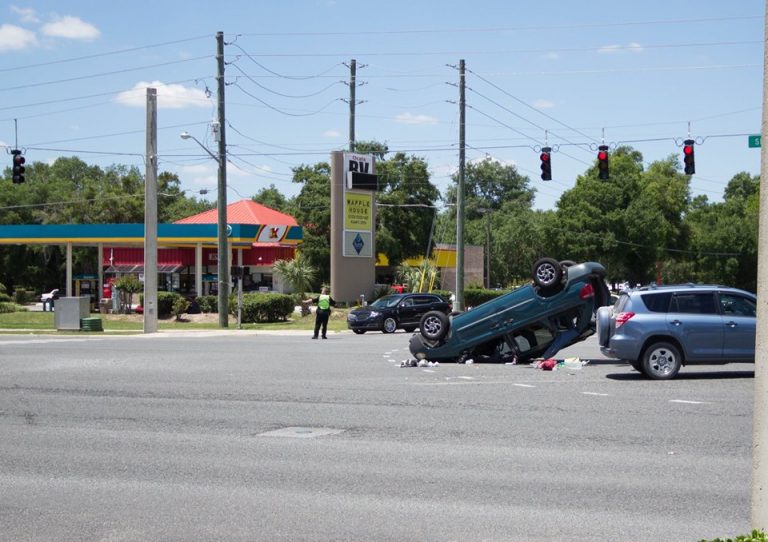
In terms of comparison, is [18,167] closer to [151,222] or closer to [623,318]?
[151,222]

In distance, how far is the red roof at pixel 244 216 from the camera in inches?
2474

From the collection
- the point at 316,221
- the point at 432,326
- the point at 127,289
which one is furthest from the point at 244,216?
Result: the point at 432,326

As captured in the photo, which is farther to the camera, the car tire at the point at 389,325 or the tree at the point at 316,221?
the tree at the point at 316,221

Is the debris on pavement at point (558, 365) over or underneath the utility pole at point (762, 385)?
underneath

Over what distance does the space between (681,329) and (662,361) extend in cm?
66

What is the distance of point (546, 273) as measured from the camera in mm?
19844

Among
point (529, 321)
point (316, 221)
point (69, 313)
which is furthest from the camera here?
point (316, 221)

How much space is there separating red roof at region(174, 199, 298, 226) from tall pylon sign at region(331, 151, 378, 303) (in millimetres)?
13394

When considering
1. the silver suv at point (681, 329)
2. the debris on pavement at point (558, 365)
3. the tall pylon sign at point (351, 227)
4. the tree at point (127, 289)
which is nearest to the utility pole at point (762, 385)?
the silver suv at point (681, 329)

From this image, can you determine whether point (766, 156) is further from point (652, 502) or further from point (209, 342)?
point (209, 342)

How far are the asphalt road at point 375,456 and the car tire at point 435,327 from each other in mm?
2030

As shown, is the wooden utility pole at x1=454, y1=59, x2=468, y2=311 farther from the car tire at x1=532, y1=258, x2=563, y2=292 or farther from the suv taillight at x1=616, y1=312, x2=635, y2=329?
the suv taillight at x1=616, y1=312, x2=635, y2=329

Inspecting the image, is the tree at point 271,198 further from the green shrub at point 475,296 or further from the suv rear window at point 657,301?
the suv rear window at point 657,301

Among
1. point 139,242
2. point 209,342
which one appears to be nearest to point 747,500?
point 209,342
